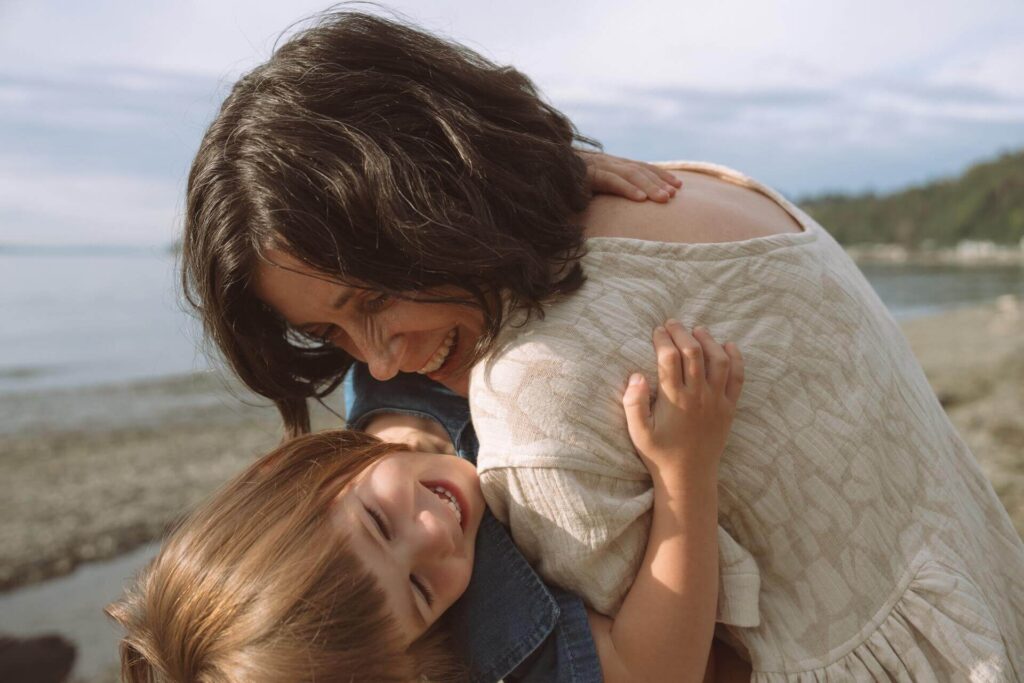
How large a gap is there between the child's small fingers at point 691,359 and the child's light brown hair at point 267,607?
72 centimetres

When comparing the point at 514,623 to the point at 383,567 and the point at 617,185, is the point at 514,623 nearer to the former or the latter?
the point at 383,567

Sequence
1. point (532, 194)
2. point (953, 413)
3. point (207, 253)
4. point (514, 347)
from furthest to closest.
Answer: point (953, 413) → point (207, 253) → point (532, 194) → point (514, 347)

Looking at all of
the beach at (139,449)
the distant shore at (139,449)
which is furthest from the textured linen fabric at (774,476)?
the distant shore at (139,449)

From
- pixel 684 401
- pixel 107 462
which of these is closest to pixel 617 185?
pixel 684 401

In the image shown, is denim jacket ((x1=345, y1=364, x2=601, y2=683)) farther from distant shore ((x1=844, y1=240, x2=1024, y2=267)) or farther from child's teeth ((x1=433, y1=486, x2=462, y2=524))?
distant shore ((x1=844, y1=240, x2=1024, y2=267))

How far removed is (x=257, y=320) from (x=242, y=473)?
1.19 ft

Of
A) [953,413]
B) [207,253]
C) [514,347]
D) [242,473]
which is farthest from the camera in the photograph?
[953,413]

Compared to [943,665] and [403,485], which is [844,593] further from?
[403,485]

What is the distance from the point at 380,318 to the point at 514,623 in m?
0.66

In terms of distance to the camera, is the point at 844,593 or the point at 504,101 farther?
the point at 504,101

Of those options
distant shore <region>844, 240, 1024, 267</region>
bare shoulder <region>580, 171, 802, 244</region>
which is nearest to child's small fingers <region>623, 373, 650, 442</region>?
bare shoulder <region>580, 171, 802, 244</region>

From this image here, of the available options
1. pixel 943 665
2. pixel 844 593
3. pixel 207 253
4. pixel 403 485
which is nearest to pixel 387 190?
pixel 207 253

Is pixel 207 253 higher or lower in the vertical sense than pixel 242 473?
higher

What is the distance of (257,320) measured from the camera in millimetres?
2127
